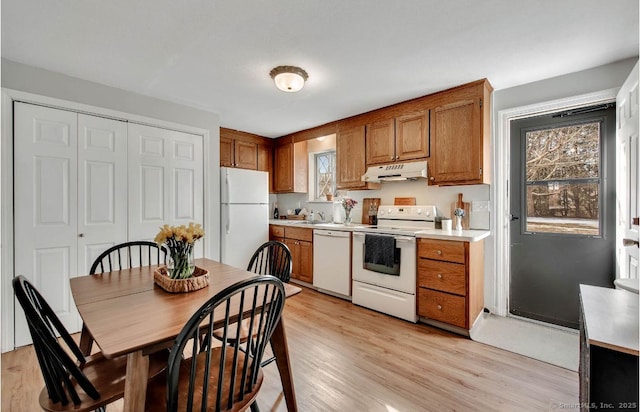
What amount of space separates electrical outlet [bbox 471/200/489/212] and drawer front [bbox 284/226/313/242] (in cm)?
194

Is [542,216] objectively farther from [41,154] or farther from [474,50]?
[41,154]

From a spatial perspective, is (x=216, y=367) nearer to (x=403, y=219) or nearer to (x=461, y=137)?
(x=403, y=219)

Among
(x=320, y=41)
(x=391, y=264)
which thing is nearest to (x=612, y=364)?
(x=391, y=264)

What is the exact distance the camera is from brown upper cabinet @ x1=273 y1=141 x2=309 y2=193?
4672 mm

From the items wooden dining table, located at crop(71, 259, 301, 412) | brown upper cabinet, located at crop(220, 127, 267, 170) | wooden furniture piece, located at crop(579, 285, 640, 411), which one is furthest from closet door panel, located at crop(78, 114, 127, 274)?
wooden furniture piece, located at crop(579, 285, 640, 411)

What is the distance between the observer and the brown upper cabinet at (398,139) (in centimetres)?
309

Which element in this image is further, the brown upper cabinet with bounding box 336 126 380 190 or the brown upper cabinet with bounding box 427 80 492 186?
the brown upper cabinet with bounding box 336 126 380 190

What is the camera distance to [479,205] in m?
3.02

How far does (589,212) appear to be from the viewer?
2.50m

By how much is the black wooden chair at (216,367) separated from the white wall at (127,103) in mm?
2499

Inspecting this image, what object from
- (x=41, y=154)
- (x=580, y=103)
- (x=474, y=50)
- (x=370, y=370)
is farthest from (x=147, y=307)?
(x=580, y=103)

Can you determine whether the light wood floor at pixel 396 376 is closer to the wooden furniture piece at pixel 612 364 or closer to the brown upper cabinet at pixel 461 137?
the wooden furniture piece at pixel 612 364

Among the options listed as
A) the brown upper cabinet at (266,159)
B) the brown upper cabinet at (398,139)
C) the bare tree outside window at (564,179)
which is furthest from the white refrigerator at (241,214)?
the bare tree outside window at (564,179)

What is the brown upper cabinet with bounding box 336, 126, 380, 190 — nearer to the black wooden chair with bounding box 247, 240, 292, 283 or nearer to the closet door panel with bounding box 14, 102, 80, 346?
the black wooden chair with bounding box 247, 240, 292, 283
